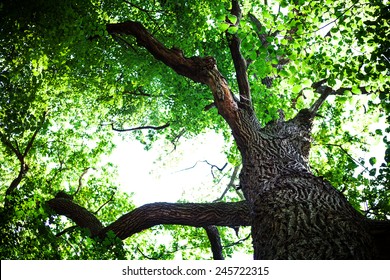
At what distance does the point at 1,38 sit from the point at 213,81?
15.7 ft

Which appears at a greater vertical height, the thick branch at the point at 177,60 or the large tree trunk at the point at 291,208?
the thick branch at the point at 177,60

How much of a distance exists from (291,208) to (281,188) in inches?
23.6

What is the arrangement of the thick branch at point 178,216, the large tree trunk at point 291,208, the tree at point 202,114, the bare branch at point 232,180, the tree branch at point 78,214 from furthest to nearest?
the bare branch at point 232,180, the tree branch at point 78,214, the thick branch at point 178,216, the tree at point 202,114, the large tree trunk at point 291,208

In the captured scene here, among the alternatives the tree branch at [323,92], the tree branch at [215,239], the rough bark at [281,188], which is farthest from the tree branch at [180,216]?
the tree branch at [323,92]

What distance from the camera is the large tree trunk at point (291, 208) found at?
3.56 m

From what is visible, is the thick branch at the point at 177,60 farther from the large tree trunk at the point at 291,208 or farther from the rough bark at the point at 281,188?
the large tree trunk at the point at 291,208

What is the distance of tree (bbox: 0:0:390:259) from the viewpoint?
4566 mm

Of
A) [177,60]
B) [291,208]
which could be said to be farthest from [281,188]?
[177,60]

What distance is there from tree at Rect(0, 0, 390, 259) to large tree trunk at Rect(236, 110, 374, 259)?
0.07ft

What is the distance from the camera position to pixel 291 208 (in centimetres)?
431

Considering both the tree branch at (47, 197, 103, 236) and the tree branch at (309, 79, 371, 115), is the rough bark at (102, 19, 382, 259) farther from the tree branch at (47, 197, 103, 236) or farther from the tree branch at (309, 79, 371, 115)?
the tree branch at (47, 197, 103, 236)

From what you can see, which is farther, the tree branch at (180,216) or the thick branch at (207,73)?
the thick branch at (207,73)

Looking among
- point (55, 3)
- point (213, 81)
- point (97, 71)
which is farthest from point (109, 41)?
point (213, 81)

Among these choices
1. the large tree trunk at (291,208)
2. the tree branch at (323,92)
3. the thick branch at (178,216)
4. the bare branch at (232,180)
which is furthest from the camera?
the bare branch at (232,180)
